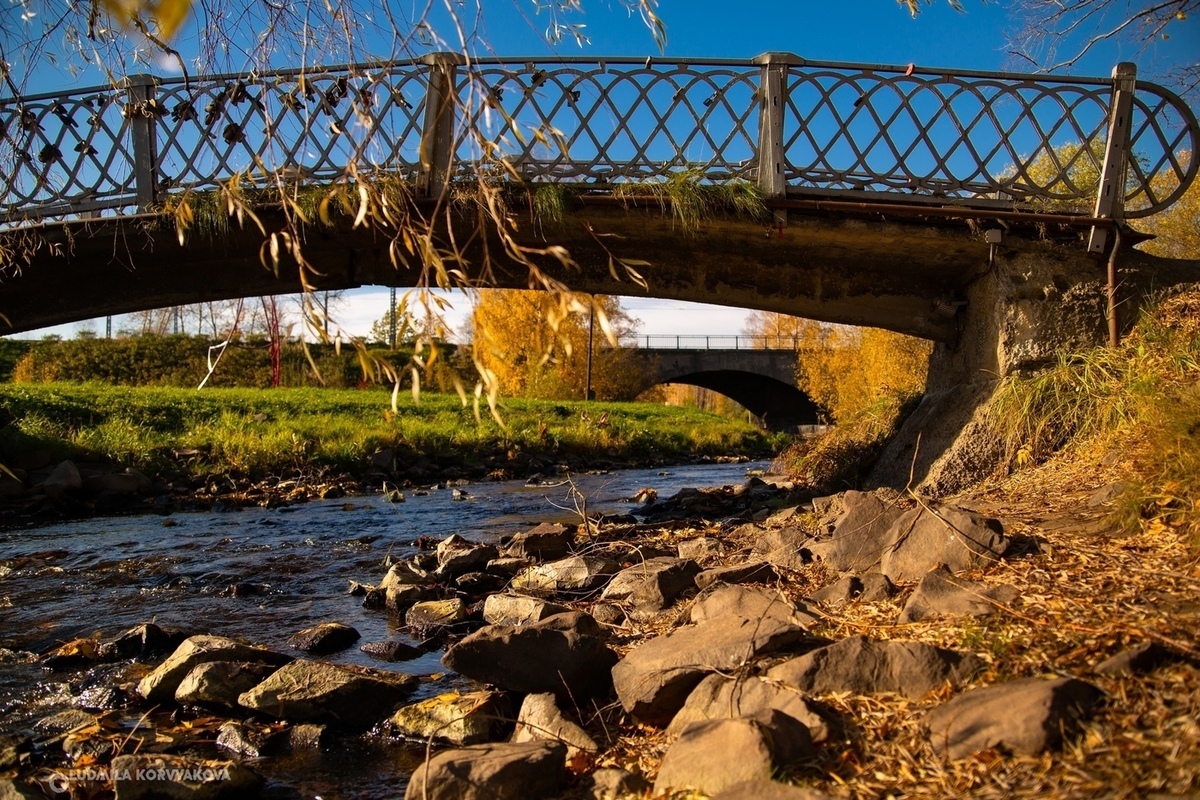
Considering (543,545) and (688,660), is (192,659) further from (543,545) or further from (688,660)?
(543,545)

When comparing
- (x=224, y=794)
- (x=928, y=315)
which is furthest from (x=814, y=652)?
(x=928, y=315)

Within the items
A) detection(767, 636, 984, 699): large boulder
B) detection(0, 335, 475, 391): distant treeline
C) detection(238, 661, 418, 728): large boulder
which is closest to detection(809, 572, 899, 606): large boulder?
detection(767, 636, 984, 699): large boulder

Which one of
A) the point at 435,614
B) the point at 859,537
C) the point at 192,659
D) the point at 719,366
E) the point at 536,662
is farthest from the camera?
the point at 719,366

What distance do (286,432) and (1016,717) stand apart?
1486cm

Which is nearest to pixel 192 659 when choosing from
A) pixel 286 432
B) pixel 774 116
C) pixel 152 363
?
pixel 774 116

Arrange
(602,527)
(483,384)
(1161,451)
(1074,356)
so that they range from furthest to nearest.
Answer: (602,527)
(1074,356)
(1161,451)
(483,384)

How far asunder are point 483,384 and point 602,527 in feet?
18.1

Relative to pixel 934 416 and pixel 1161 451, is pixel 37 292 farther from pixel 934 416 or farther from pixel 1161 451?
pixel 1161 451

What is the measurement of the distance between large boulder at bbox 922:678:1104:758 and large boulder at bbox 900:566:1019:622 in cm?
76

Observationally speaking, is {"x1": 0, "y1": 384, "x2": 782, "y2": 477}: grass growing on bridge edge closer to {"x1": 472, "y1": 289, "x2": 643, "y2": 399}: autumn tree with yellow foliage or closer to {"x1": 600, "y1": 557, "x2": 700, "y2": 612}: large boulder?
{"x1": 472, "y1": 289, "x2": 643, "y2": 399}: autumn tree with yellow foliage

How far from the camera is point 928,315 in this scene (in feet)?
29.4

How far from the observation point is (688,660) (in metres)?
3.37

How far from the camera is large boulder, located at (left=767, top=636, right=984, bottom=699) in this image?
2861 mm

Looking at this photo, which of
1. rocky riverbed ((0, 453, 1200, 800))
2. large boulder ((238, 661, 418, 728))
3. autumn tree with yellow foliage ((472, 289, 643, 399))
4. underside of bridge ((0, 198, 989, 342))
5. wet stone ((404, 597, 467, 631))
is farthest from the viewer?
autumn tree with yellow foliage ((472, 289, 643, 399))
